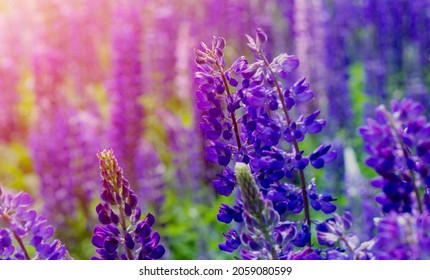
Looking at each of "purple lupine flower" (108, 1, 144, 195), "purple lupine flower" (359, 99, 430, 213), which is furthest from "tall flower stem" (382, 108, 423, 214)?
"purple lupine flower" (108, 1, 144, 195)

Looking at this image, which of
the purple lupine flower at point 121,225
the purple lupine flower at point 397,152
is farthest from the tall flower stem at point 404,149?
the purple lupine flower at point 121,225

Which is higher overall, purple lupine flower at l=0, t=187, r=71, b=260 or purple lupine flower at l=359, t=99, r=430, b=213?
purple lupine flower at l=359, t=99, r=430, b=213

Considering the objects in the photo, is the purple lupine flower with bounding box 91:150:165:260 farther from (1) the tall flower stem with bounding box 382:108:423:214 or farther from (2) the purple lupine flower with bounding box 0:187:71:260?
(1) the tall flower stem with bounding box 382:108:423:214

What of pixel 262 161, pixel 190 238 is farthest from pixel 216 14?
pixel 262 161

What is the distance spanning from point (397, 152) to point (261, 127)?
22 centimetres

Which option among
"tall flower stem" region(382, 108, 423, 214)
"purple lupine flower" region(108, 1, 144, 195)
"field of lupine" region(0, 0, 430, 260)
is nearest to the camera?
"tall flower stem" region(382, 108, 423, 214)

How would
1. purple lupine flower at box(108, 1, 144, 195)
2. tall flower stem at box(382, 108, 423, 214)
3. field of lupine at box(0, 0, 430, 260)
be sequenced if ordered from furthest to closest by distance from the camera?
purple lupine flower at box(108, 1, 144, 195) → field of lupine at box(0, 0, 430, 260) → tall flower stem at box(382, 108, 423, 214)

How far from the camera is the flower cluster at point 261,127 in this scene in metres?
0.92

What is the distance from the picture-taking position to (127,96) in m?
2.59

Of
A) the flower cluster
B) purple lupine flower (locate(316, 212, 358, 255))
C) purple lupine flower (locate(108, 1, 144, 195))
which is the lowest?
purple lupine flower (locate(108, 1, 144, 195))

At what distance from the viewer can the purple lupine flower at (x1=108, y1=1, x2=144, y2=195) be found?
8.32 ft

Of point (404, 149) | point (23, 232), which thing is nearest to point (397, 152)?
point (404, 149)

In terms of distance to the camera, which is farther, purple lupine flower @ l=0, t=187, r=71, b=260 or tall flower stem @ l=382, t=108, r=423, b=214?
purple lupine flower @ l=0, t=187, r=71, b=260

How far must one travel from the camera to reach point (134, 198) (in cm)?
92
